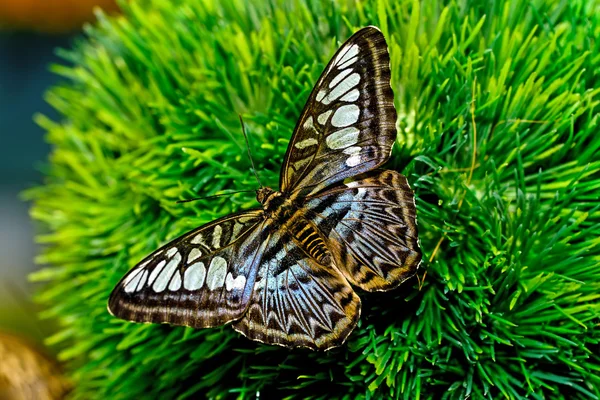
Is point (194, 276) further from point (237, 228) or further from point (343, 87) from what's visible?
point (343, 87)

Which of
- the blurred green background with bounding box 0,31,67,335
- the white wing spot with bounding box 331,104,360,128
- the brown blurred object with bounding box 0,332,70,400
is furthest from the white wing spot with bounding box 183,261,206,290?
the blurred green background with bounding box 0,31,67,335

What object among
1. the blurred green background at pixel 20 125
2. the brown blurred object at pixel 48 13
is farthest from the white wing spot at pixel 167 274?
the brown blurred object at pixel 48 13

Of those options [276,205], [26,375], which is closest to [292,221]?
[276,205]

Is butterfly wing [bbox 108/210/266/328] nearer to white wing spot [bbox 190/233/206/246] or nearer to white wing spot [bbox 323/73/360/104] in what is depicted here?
white wing spot [bbox 190/233/206/246]

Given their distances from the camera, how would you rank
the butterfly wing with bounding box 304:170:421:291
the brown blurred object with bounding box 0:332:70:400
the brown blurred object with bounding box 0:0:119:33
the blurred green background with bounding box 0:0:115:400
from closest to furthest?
the butterfly wing with bounding box 304:170:421:291, the brown blurred object with bounding box 0:332:70:400, the blurred green background with bounding box 0:0:115:400, the brown blurred object with bounding box 0:0:119:33

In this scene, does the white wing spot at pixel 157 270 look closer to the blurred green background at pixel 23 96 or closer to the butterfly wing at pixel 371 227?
the butterfly wing at pixel 371 227

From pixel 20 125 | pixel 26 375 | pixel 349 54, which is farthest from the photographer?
pixel 20 125
